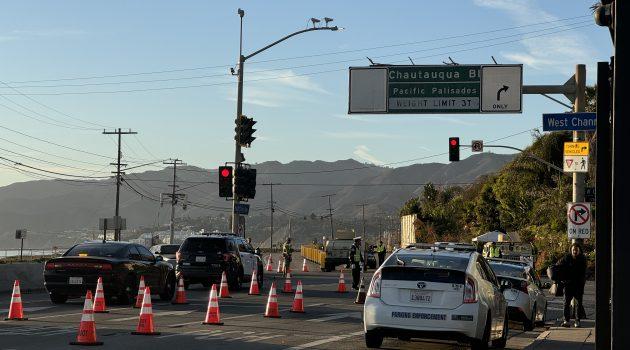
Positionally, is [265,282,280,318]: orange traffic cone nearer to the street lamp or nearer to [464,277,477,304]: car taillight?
[464,277,477,304]: car taillight

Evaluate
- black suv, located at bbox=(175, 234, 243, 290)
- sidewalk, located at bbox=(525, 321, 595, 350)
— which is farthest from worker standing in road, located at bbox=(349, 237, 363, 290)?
sidewalk, located at bbox=(525, 321, 595, 350)

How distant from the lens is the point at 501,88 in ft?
101

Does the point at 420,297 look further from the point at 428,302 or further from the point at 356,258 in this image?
the point at 356,258

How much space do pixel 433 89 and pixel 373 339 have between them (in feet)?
59.6

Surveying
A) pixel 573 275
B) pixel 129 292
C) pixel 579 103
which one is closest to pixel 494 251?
pixel 579 103

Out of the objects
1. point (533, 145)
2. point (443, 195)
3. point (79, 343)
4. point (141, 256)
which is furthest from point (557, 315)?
point (443, 195)

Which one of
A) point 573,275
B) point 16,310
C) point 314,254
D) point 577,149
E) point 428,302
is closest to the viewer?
point 428,302

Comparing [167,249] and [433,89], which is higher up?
[433,89]

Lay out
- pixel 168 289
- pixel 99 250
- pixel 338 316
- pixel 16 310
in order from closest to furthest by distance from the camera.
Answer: pixel 16 310, pixel 338 316, pixel 99 250, pixel 168 289

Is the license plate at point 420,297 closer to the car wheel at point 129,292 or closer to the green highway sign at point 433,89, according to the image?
the car wheel at point 129,292

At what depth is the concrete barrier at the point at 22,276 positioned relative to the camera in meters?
29.7

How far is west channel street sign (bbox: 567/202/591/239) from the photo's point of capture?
72.8 feet

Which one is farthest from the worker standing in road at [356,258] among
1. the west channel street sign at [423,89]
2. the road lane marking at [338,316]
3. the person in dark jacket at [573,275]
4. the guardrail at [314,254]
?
the guardrail at [314,254]

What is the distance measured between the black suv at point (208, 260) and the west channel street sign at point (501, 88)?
30.4 ft
